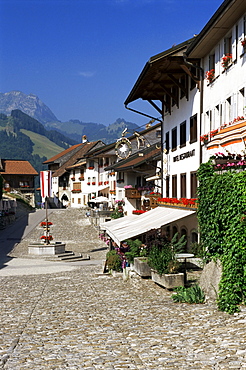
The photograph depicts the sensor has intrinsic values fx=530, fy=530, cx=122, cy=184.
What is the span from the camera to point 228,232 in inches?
504

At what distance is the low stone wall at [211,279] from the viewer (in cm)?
1345

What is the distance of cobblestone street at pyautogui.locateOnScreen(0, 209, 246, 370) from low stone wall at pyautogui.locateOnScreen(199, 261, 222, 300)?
0.50m

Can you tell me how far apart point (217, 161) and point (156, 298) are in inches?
173

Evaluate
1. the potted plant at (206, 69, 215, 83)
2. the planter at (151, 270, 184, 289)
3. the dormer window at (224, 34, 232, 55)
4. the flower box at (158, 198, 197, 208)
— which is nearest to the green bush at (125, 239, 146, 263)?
the flower box at (158, 198, 197, 208)

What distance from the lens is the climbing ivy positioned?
39.8 feet

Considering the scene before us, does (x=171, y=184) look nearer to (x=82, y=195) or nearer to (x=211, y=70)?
(x=211, y=70)

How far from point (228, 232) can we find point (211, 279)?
5.58 ft

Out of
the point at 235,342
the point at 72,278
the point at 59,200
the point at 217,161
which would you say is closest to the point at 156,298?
the point at 217,161

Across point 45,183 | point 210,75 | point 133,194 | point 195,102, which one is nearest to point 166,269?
point 210,75

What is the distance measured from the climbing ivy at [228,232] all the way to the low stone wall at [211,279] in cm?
25

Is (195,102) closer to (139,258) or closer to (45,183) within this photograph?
(139,258)

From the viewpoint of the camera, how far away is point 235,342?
9.45m

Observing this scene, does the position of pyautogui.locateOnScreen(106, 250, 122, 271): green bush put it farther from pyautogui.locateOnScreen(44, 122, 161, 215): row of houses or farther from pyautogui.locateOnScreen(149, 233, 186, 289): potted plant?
pyautogui.locateOnScreen(44, 122, 161, 215): row of houses

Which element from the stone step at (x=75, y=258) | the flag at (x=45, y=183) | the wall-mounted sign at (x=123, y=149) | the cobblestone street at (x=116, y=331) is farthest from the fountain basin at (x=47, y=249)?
the cobblestone street at (x=116, y=331)
